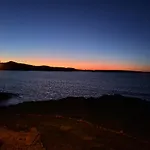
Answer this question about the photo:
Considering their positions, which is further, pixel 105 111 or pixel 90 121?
pixel 105 111

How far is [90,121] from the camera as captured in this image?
26.2 m

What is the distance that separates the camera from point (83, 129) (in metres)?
17.3

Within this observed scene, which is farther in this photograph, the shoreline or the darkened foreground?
the shoreline

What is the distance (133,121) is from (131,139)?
11.1m

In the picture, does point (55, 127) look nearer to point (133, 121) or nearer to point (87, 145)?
point (87, 145)

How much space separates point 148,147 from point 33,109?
21.3 m

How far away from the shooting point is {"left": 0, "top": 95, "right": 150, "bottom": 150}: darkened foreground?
14633 millimetres

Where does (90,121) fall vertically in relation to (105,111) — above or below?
below

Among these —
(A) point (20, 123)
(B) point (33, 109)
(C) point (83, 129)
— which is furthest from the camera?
(B) point (33, 109)

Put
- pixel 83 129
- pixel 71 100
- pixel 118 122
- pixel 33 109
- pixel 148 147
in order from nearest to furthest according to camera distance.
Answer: pixel 148 147 < pixel 83 129 < pixel 118 122 < pixel 33 109 < pixel 71 100

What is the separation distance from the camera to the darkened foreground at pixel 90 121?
576 inches

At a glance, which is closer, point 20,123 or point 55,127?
point 55,127

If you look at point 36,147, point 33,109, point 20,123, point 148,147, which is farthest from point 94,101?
point 36,147

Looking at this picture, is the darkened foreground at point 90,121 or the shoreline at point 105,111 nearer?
the darkened foreground at point 90,121
